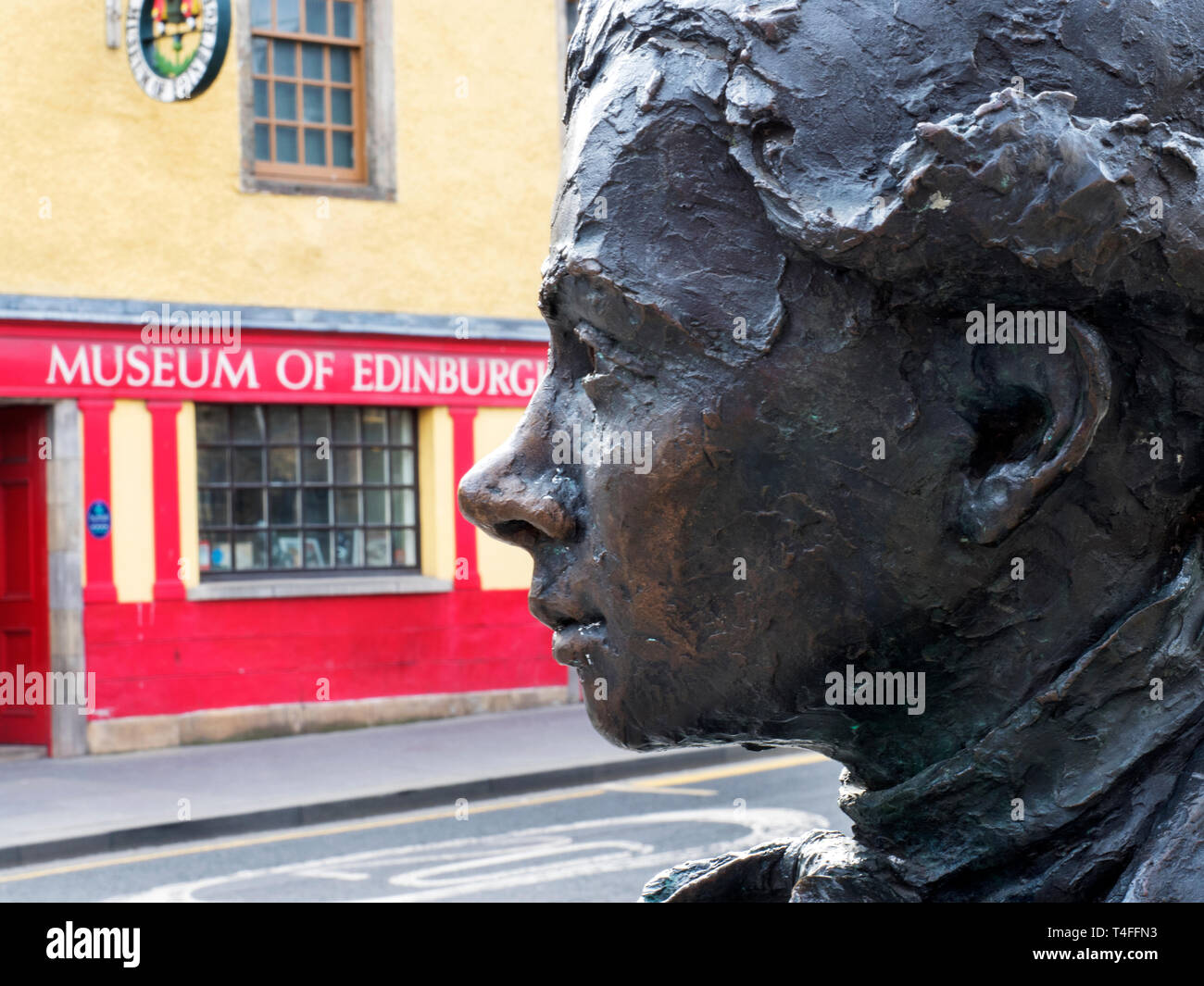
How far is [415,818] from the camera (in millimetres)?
9531

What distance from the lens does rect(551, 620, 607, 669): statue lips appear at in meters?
1.46

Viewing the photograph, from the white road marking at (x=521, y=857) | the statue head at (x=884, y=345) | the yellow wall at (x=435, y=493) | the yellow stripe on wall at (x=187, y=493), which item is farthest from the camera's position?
the yellow wall at (x=435, y=493)

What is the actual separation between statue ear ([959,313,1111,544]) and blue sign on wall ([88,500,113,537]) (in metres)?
11.1

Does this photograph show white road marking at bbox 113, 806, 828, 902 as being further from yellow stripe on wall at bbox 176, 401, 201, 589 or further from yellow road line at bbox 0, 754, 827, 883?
yellow stripe on wall at bbox 176, 401, 201, 589

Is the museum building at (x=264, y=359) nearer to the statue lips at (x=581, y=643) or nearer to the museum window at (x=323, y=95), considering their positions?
the museum window at (x=323, y=95)

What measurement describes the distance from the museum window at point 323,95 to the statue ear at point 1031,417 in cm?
1197

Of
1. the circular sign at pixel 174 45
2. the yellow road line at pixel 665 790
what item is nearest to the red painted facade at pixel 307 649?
the yellow road line at pixel 665 790

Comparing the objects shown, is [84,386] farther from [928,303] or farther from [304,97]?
[928,303]

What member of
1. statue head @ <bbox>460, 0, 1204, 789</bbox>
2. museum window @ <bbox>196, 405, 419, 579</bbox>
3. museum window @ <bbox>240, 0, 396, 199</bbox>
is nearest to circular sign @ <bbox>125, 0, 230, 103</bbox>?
museum window @ <bbox>240, 0, 396, 199</bbox>

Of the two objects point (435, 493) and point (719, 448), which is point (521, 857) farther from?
point (719, 448)

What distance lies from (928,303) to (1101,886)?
511mm

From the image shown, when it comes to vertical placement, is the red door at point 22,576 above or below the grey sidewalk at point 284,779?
A: above

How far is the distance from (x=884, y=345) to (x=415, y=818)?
859cm

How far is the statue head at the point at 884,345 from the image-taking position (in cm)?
124
